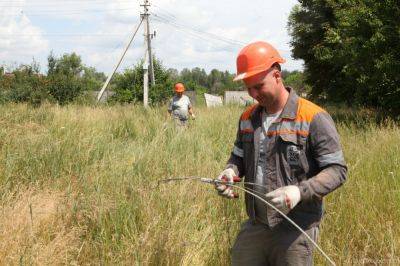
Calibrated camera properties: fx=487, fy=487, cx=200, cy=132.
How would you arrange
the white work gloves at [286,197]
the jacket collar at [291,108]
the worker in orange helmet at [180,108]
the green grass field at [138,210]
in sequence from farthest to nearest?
the worker in orange helmet at [180,108], the green grass field at [138,210], the jacket collar at [291,108], the white work gloves at [286,197]

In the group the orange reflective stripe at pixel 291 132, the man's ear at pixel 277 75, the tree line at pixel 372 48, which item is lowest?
the orange reflective stripe at pixel 291 132

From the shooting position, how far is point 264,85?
2391mm

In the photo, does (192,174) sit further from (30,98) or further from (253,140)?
(30,98)

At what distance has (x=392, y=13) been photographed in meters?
12.3

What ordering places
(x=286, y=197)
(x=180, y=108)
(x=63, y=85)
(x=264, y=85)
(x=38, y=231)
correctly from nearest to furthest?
(x=286, y=197) < (x=264, y=85) < (x=38, y=231) < (x=180, y=108) < (x=63, y=85)

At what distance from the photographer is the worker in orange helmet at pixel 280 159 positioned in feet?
7.64

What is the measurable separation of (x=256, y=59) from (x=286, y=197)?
70cm

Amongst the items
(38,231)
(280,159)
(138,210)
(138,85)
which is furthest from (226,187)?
(138,85)

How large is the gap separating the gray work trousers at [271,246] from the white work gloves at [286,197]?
34cm

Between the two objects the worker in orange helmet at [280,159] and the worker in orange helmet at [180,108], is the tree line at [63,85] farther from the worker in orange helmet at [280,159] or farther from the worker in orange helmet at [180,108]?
the worker in orange helmet at [280,159]

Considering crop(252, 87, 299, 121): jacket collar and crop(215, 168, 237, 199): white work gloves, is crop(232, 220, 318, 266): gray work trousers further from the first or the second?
crop(252, 87, 299, 121): jacket collar

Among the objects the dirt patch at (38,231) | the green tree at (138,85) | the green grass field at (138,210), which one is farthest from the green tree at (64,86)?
the dirt patch at (38,231)

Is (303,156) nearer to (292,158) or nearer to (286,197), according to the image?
(292,158)

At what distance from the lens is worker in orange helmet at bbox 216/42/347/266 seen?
2328 mm
